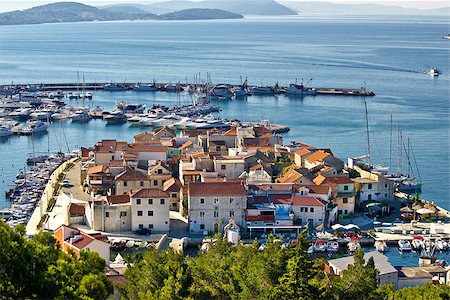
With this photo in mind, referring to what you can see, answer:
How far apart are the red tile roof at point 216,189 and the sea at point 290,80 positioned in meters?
8.32

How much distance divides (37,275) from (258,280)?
5.15 m

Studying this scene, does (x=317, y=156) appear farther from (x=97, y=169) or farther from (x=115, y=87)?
(x=115, y=87)

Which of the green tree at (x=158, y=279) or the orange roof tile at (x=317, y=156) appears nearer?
the green tree at (x=158, y=279)

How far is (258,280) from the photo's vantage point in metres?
13.2

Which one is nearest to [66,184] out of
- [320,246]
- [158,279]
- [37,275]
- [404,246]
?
[320,246]

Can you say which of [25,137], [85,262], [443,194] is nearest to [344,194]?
[443,194]

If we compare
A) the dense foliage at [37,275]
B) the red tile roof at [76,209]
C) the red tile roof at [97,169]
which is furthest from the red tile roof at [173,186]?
the dense foliage at [37,275]

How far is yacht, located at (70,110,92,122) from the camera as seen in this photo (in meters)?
44.2

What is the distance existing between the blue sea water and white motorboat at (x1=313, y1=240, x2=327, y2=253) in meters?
7.25

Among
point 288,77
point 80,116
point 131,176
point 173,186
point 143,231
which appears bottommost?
point 143,231

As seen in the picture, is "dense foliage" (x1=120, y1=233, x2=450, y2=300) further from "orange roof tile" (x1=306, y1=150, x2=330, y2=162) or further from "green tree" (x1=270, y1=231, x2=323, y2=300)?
"orange roof tile" (x1=306, y1=150, x2=330, y2=162)

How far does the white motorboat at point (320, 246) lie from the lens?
20328 millimetres

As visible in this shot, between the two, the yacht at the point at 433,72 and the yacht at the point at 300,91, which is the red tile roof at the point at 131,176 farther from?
the yacht at the point at 433,72

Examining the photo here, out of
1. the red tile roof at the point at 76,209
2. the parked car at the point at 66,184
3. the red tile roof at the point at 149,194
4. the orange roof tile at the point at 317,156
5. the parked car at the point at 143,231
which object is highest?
the orange roof tile at the point at 317,156
